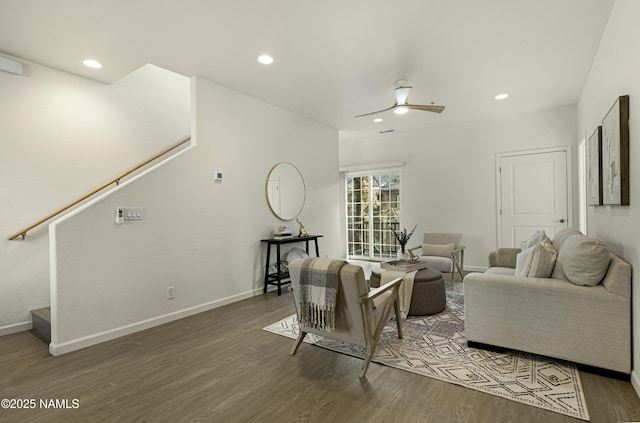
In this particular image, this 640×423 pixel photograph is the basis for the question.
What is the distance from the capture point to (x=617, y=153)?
2256 millimetres

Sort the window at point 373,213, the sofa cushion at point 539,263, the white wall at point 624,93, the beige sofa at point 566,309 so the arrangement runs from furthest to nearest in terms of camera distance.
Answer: the window at point 373,213, the sofa cushion at point 539,263, the beige sofa at point 566,309, the white wall at point 624,93

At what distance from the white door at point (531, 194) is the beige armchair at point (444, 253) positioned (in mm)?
1006

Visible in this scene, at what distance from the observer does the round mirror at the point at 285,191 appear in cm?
491

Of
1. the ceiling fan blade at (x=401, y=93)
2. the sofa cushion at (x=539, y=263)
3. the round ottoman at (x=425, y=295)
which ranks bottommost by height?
the round ottoman at (x=425, y=295)

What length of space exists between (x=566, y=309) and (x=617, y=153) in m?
1.15

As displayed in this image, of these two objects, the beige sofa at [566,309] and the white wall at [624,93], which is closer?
the white wall at [624,93]

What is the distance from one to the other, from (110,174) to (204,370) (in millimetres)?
2943

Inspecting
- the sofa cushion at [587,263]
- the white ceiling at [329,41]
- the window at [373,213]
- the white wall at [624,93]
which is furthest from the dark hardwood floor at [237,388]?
the window at [373,213]

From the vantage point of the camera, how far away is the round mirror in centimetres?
491

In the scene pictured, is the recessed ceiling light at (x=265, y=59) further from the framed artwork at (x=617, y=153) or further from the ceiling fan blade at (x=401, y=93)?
the framed artwork at (x=617, y=153)

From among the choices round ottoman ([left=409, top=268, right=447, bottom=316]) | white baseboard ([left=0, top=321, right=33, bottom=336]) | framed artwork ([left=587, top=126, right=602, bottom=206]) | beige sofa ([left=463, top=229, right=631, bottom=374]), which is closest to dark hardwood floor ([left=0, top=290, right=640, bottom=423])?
beige sofa ([left=463, top=229, right=631, bottom=374])

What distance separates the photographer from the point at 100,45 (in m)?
3.12

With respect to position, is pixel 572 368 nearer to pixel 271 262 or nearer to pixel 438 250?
pixel 438 250

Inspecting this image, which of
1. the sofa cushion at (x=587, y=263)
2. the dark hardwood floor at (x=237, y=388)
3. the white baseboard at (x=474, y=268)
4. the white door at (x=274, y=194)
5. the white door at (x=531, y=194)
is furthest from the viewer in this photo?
the white baseboard at (x=474, y=268)
